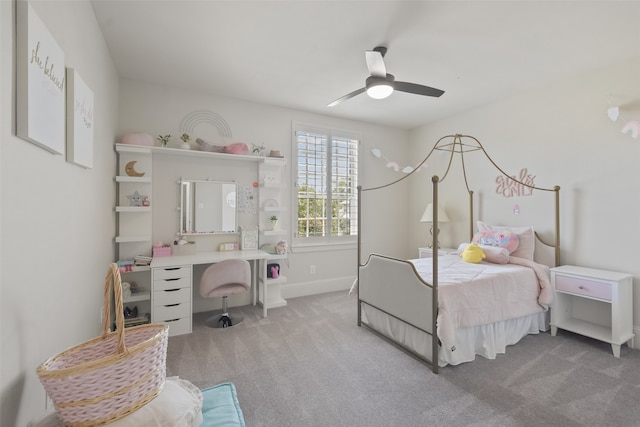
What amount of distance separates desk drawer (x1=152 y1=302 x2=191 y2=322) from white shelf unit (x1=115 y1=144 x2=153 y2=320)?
274 mm

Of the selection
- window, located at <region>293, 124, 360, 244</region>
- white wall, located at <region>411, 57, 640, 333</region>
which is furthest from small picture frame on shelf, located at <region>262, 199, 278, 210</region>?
white wall, located at <region>411, 57, 640, 333</region>

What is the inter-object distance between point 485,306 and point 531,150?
7.10 feet

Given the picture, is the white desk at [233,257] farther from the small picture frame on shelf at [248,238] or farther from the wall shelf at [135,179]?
the wall shelf at [135,179]

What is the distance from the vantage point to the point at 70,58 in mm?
1640

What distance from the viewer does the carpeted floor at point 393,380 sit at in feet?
5.91

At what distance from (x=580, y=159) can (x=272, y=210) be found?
351 cm

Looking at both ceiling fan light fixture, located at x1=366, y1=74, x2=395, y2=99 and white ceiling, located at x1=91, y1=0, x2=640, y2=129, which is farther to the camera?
ceiling fan light fixture, located at x1=366, y1=74, x2=395, y2=99

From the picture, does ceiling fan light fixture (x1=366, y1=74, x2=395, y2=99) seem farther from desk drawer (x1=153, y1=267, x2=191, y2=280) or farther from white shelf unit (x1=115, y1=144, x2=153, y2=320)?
desk drawer (x1=153, y1=267, x2=191, y2=280)

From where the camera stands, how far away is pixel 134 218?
124 inches

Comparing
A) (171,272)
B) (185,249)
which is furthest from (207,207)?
(171,272)

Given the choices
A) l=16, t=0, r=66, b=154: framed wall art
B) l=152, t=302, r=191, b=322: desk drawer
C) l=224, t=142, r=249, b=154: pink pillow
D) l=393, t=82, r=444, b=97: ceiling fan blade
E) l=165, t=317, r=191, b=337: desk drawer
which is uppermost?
l=393, t=82, r=444, b=97: ceiling fan blade

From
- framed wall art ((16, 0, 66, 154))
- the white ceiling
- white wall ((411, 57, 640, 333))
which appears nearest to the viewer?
framed wall art ((16, 0, 66, 154))

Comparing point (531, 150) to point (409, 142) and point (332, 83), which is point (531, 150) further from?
point (332, 83)

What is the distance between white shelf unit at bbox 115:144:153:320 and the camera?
3049 millimetres
